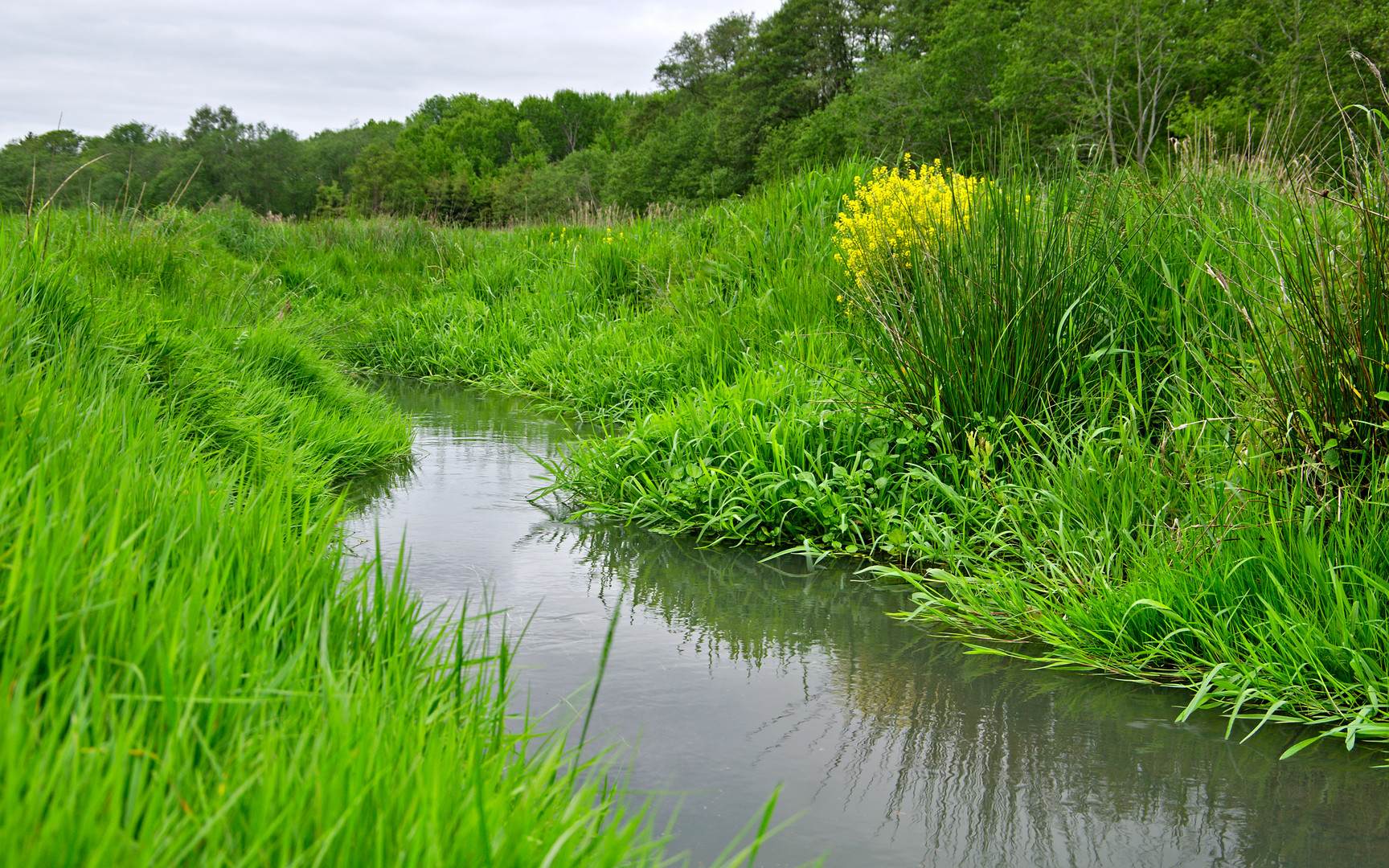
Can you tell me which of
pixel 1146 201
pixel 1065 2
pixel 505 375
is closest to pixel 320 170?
pixel 1065 2

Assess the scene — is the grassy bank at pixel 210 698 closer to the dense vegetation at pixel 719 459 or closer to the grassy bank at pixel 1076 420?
the dense vegetation at pixel 719 459

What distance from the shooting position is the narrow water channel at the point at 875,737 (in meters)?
1.83

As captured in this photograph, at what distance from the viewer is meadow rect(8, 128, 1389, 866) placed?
3.60 feet

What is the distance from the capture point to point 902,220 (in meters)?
4.48

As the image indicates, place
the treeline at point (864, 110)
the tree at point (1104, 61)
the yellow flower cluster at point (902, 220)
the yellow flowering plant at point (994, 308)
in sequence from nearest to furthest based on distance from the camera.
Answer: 1. the yellow flowering plant at point (994, 308)
2. the yellow flower cluster at point (902, 220)
3. the treeline at point (864, 110)
4. the tree at point (1104, 61)

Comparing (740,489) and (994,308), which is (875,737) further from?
(994,308)

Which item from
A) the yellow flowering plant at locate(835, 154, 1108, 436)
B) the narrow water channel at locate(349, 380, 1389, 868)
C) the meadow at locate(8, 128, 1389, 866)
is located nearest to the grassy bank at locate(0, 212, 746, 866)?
the meadow at locate(8, 128, 1389, 866)

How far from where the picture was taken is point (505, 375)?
318 inches

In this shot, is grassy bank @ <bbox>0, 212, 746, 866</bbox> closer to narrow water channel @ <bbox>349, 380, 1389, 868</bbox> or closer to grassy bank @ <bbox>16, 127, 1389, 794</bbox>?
narrow water channel @ <bbox>349, 380, 1389, 868</bbox>

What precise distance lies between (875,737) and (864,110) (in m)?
34.5

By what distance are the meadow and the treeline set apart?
0.53 metres

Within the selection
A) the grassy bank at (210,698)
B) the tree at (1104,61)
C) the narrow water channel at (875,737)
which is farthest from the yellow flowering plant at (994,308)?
the tree at (1104,61)

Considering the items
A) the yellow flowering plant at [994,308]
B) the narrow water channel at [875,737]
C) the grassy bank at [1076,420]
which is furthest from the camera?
the yellow flowering plant at [994,308]

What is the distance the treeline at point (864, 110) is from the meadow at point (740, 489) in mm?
526
